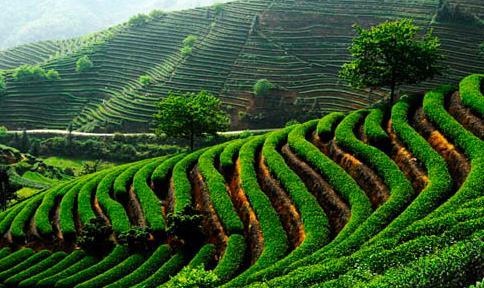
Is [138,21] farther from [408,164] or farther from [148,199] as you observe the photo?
[408,164]

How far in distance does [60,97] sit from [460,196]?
109 m

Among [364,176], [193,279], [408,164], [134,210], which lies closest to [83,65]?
[134,210]

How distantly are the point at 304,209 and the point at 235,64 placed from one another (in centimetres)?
9055

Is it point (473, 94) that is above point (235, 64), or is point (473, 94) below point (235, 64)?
above

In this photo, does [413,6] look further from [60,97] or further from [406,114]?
[406,114]

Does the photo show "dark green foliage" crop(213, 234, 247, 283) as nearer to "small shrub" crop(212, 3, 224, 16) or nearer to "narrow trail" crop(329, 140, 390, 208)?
"narrow trail" crop(329, 140, 390, 208)

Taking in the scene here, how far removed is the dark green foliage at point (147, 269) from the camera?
31.2m

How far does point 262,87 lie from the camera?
105312 millimetres

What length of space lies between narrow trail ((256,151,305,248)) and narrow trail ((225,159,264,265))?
1.63m

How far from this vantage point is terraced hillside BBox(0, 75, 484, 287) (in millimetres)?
21328

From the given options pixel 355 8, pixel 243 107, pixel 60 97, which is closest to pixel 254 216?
pixel 243 107

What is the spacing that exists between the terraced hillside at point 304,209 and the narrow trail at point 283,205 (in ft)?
0.30

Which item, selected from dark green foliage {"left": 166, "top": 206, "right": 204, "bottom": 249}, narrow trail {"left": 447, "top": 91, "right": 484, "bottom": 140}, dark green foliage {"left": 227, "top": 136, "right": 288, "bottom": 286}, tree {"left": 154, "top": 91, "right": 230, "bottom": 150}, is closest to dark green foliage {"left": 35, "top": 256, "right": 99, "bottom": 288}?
dark green foliage {"left": 166, "top": 206, "right": 204, "bottom": 249}

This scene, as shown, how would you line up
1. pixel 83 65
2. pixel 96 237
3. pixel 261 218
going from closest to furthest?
pixel 261 218 < pixel 96 237 < pixel 83 65
